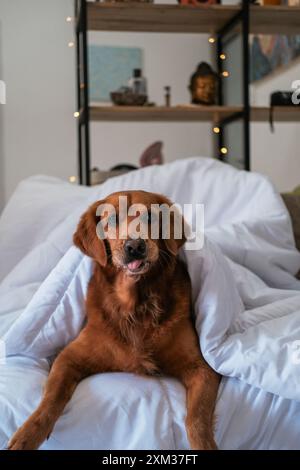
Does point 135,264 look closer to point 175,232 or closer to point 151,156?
point 175,232

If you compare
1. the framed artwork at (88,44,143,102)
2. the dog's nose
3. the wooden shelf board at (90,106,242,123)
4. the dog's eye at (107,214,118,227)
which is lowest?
the dog's nose

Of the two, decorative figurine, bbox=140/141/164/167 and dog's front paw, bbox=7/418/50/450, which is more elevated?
decorative figurine, bbox=140/141/164/167

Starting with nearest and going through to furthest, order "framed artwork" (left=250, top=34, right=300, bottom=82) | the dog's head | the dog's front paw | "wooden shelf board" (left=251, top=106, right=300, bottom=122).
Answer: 1. the dog's front paw
2. the dog's head
3. "wooden shelf board" (left=251, top=106, right=300, bottom=122)
4. "framed artwork" (left=250, top=34, right=300, bottom=82)

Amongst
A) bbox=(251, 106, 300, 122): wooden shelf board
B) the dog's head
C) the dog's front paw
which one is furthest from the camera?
bbox=(251, 106, 300, 122): wooden shelf board

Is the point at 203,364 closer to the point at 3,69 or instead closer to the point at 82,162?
the point at 82,162

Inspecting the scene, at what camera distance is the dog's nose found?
1184 mm

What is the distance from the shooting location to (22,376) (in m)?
1.19

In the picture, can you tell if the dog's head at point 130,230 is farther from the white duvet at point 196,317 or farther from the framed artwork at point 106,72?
the framed artwork at point 106,72

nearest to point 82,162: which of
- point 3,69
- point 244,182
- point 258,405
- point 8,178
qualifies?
point 8,178

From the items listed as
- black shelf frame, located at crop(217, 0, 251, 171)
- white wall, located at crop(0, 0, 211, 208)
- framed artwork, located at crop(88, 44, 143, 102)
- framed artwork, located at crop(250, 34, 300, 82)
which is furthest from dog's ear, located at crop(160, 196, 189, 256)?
framed artwork, located at crop(88, 44, 143, 102)

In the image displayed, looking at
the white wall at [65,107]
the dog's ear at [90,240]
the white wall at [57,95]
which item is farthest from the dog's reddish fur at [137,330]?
the white wall at [57,95]

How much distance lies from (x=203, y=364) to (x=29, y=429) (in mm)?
380

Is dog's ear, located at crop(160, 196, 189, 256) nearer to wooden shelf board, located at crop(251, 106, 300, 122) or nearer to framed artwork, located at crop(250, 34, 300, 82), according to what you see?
wooden shelf board, located at crop(251, 106, 300, 122)

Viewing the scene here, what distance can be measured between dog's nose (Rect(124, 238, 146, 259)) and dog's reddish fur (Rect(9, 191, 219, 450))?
0.02m
